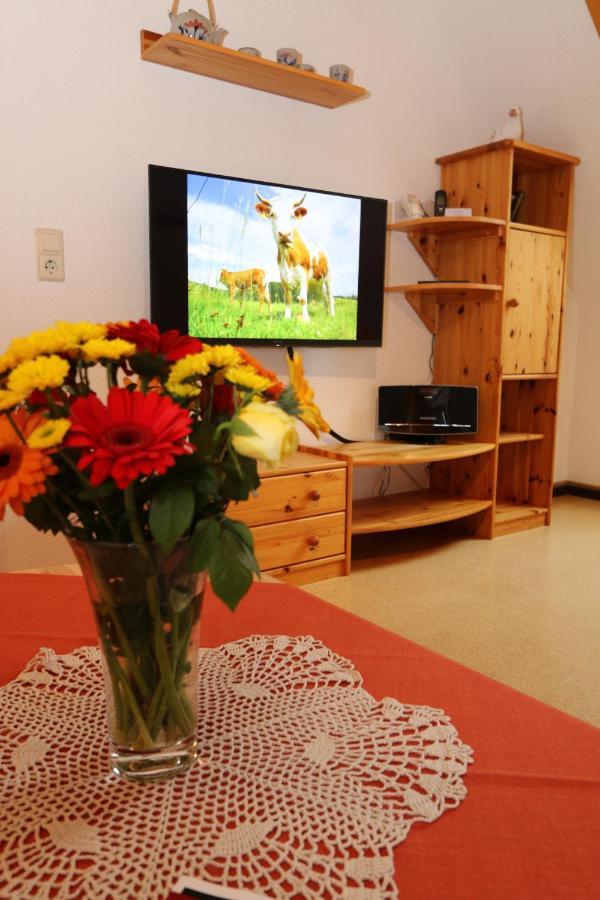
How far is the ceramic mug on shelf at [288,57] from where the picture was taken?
9.52 ft

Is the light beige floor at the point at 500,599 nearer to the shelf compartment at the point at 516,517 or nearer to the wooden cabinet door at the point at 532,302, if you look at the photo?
the shelf compartment at the point at 516,517

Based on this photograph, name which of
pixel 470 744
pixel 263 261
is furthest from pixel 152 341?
pixel 263 261

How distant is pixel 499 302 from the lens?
361 cm

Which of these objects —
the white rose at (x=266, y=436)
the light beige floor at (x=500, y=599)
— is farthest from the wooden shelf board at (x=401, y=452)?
the white rose at (x=266, y=436)

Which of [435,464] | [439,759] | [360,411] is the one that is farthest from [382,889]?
[435,464]

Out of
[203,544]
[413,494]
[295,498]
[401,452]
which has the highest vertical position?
[203,544]

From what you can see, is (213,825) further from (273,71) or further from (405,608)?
(273,71)

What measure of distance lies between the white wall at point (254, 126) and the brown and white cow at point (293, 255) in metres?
0.20

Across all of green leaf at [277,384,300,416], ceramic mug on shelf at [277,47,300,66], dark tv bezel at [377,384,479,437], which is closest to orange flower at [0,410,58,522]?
green leaf at [277,384,300,416]

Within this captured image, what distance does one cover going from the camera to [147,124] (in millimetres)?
2885

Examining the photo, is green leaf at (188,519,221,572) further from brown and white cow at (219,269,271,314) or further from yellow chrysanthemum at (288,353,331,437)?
brown and white cow at (219,269,271,314)

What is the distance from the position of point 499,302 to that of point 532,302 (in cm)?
27

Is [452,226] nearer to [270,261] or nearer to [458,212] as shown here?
[458,212]

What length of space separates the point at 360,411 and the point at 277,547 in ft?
3.62
